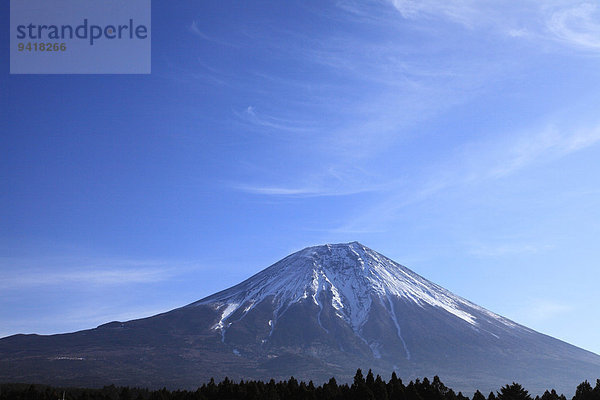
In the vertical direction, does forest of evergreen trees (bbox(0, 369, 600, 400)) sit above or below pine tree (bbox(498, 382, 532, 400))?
below

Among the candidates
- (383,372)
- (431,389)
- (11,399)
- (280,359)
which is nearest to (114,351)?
(280,359)

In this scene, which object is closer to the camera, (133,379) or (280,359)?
(133,379)

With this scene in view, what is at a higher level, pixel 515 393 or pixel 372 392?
pixel 515 393

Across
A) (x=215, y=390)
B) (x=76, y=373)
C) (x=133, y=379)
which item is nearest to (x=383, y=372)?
(x=133, y=379)

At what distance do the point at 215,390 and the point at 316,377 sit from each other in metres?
95.4

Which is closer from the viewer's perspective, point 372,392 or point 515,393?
point 515,393

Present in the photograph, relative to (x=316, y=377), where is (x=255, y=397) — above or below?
above

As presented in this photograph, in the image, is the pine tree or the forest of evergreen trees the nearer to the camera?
the pine tree

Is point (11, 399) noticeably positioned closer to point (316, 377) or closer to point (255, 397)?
point (255, 397)

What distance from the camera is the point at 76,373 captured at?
16550 cm

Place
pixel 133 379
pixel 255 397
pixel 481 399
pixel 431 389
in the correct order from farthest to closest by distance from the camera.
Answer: pixel 133 379
pixel 255 397
pixel 431 389
pixel 481 399

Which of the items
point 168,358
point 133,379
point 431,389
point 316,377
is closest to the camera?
point 431,389

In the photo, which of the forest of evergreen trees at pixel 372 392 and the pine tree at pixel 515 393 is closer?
the pine tree at pixel 515 393

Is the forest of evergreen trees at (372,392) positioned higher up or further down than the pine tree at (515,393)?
further down
